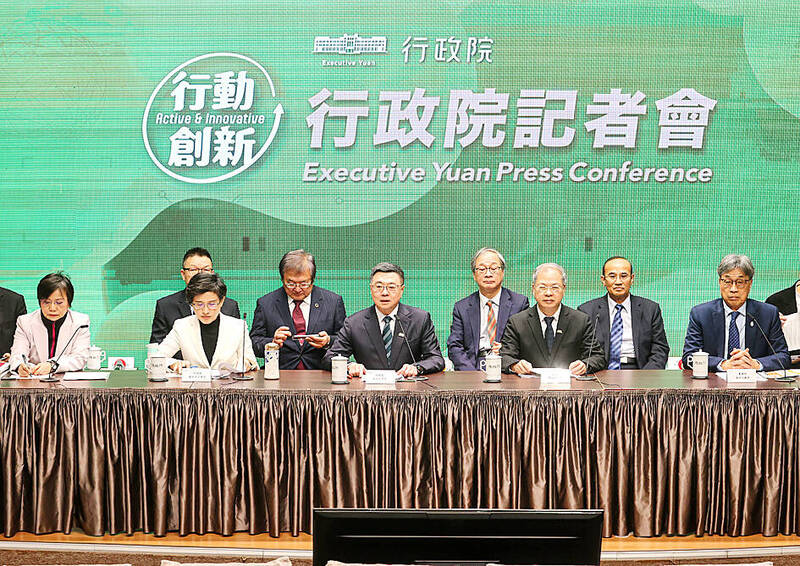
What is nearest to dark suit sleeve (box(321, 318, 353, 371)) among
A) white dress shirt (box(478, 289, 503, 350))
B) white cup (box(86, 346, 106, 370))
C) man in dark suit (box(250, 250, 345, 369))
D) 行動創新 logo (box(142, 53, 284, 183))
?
man in dark suit (box(250, 250, 345, 369))

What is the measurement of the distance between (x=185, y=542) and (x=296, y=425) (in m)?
0.69

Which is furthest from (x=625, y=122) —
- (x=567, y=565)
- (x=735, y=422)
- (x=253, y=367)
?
(x=567, y=565)

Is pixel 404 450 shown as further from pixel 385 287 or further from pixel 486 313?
pixel 486 313

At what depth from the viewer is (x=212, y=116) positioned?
5.59 m

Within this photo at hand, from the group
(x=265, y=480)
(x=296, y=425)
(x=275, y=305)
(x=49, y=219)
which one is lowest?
(x=265, y=480)

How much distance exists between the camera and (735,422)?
11.9 ft

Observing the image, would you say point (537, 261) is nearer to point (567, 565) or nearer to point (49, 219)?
point (49, 219)

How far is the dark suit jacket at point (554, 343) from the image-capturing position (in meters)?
4.38

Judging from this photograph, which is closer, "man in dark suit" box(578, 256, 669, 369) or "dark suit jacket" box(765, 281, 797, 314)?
"man in dark suit" box(578, 256, 669, 369)

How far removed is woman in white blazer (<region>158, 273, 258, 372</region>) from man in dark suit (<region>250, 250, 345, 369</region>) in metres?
0.61

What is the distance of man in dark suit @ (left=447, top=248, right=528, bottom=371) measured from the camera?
487cm

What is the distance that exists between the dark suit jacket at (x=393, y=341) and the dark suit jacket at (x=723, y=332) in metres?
1.40

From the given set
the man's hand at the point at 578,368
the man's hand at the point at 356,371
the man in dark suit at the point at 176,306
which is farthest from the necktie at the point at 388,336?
the man in dark suit at the point at 176,306

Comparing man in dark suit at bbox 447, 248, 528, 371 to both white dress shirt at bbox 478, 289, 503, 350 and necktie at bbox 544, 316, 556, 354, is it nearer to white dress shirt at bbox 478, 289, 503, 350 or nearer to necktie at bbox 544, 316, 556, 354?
white dress shirt at bbox 478, 289, 503, 350
